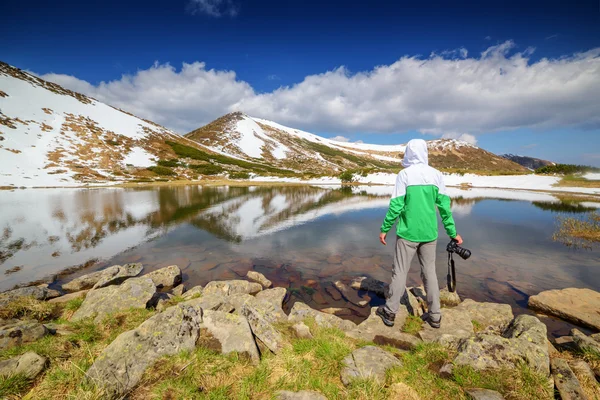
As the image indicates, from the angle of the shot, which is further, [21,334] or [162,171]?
[162,171]

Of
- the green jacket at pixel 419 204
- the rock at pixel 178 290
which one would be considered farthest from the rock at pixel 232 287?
the green jacket at pixel 419 204

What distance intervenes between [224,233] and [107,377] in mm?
15633

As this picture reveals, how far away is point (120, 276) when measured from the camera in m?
10.3

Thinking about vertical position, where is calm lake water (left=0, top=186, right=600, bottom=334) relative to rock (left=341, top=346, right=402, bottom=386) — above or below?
below

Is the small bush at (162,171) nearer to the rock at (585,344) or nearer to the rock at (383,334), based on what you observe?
the rock at (383,334)

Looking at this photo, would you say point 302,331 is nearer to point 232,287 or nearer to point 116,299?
point 232,287

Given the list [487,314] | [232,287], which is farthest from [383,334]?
[232,287]

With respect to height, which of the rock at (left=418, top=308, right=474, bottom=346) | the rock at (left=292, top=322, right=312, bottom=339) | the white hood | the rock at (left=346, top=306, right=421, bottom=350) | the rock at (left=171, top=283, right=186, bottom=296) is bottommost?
the rock at (left=171, top=283, right=186, bottom=296)

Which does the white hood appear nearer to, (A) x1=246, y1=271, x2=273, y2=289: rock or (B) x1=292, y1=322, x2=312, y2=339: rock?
(B) x1=292, y1=322, x2=312, y2=339: rock

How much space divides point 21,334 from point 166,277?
5717 mm

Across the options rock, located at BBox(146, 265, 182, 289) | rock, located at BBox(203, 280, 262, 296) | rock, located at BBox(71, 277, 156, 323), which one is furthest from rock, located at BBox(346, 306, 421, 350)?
rock, located at BBox(146, 265, 182, 289)

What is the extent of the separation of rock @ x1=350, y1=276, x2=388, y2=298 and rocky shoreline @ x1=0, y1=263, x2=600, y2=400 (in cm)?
157

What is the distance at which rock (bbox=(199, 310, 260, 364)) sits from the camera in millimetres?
4473

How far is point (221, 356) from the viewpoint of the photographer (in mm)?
4309
